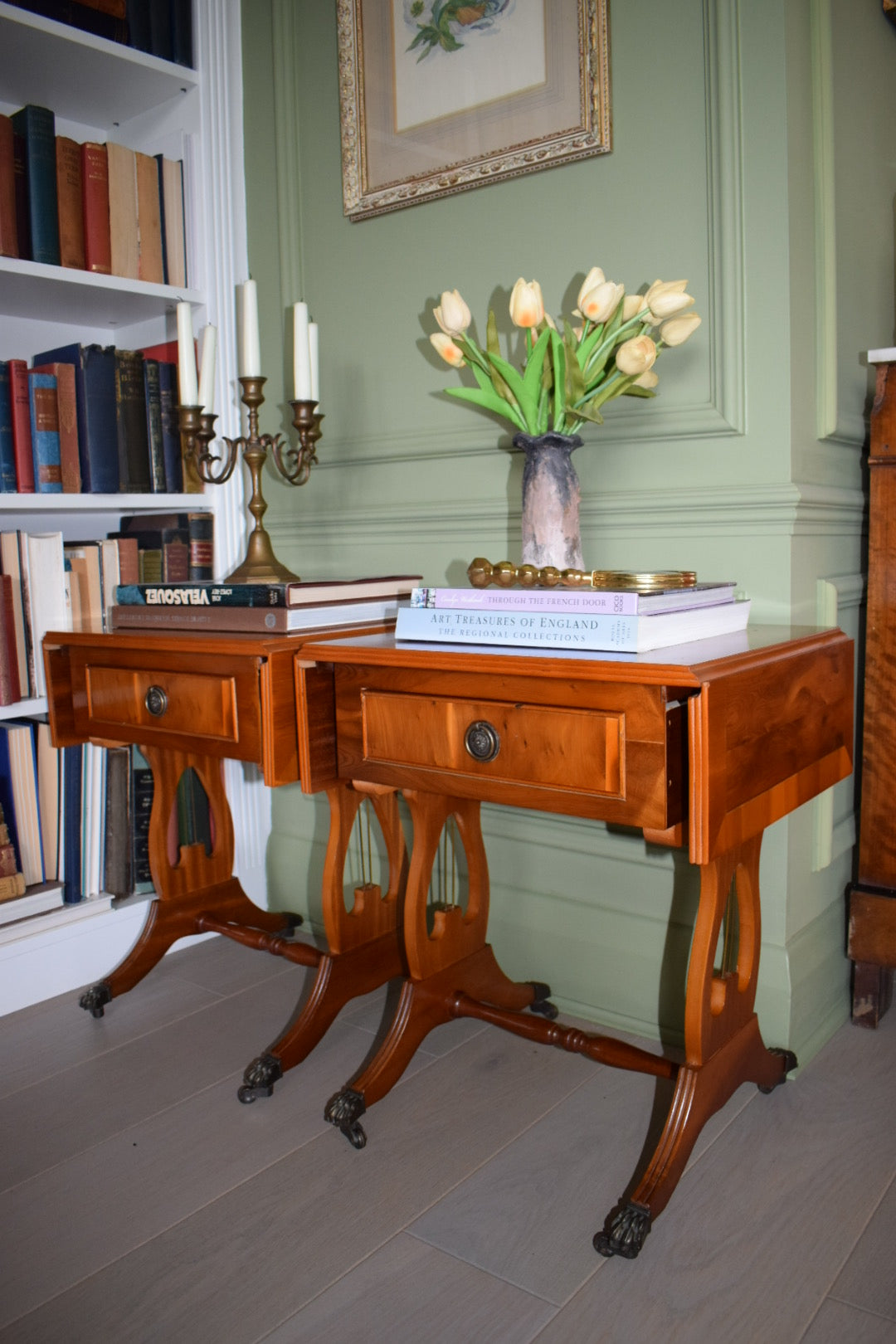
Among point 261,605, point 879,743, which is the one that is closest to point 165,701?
point 261,605

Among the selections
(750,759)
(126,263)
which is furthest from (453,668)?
(126,263)

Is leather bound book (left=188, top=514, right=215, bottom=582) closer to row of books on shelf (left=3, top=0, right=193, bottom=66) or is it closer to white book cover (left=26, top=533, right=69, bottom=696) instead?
white book cover (left=26, top=533, right=69, bottom=696)

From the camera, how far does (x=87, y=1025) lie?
171cm

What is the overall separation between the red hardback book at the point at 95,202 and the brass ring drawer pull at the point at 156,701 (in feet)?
2.77

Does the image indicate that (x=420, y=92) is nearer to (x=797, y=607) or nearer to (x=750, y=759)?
(x=797, y=607)

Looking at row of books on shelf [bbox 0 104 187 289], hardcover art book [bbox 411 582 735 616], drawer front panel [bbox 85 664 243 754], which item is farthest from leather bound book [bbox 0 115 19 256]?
hardcover art book [bbox 411 582 735 616]

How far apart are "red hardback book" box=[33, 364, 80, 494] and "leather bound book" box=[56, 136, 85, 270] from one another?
19 centimetres

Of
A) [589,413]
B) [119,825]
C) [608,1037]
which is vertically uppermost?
[589,413]

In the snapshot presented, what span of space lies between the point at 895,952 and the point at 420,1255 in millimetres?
880

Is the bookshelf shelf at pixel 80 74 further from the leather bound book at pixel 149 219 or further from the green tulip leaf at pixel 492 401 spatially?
the green tulip leaf at pixel 492 401

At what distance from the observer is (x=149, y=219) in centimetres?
197

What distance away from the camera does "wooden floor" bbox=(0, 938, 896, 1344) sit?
1039 mm

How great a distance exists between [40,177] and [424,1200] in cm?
175

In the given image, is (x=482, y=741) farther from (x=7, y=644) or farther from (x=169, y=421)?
(x=169, y=421)
